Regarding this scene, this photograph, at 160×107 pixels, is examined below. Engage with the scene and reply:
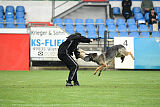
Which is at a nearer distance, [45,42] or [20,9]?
[45,42]

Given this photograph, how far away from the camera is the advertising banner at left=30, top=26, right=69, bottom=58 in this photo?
74.1 ft

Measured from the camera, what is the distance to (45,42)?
74.1ft

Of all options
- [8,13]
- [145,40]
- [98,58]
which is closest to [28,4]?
[8,13]

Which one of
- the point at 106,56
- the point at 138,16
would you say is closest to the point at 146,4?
the point at 138,16

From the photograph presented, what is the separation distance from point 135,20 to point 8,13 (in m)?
9.96

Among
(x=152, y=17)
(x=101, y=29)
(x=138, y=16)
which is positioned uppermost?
(x=138, y=16)

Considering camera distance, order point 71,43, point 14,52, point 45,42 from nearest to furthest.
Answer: point 71,43, point 14,52, point 45,42

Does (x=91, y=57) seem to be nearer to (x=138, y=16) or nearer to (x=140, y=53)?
(x=140, y=53)

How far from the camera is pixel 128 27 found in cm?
2852

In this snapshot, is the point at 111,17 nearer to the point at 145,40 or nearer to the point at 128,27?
the point at 128,27

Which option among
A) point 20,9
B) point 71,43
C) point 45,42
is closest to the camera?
point 71,43

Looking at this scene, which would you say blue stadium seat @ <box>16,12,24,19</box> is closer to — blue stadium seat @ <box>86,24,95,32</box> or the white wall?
the white wall

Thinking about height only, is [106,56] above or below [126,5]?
below

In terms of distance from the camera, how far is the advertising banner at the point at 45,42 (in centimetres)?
2258
